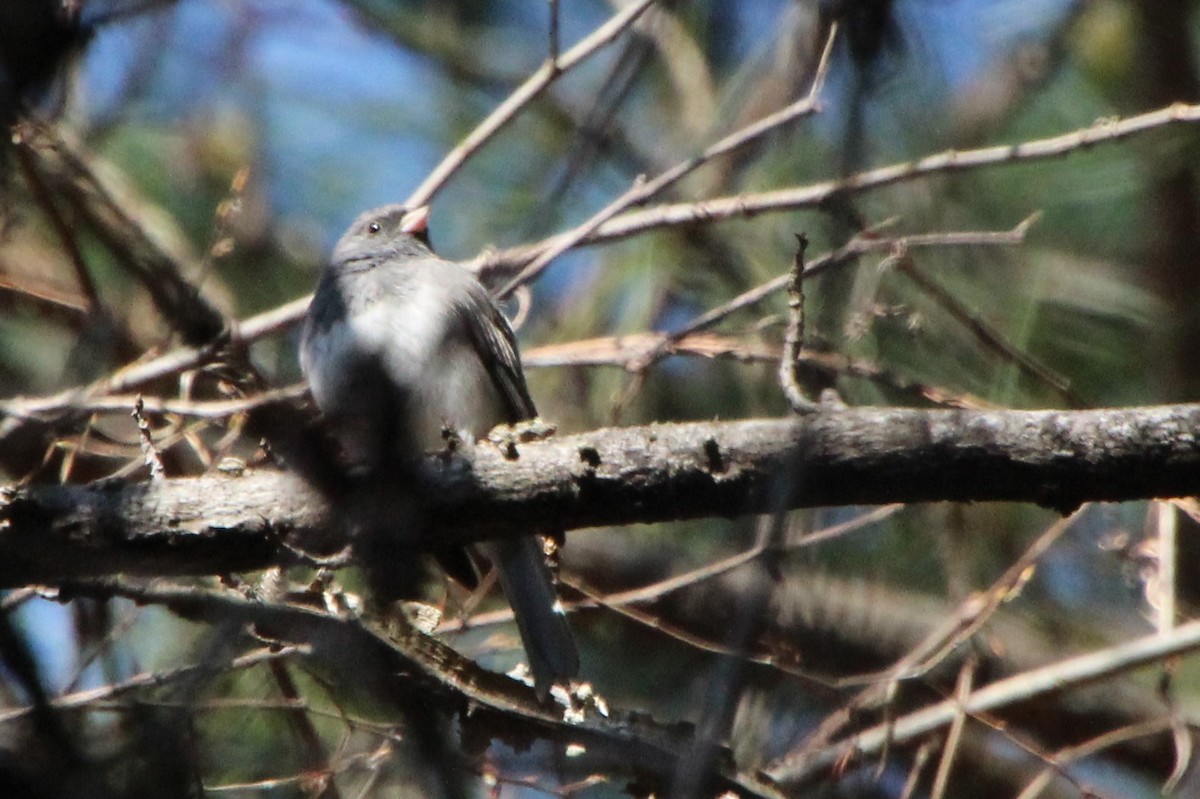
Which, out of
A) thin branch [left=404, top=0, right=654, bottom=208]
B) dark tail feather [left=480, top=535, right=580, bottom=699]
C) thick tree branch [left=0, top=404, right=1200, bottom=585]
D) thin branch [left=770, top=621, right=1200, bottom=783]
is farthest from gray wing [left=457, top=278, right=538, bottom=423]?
thick tree branch [left=0, top=404, right=1200, bottom=585]

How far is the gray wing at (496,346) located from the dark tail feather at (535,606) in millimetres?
427

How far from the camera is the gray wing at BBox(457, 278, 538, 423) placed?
3664mm

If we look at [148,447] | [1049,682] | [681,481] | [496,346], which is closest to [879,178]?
[681,481]

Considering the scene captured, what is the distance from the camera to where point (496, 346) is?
3680 mm

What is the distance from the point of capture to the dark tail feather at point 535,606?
119 inches

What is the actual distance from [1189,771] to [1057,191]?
1.75 m

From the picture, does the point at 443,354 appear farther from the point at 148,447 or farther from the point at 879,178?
the point at 879,178

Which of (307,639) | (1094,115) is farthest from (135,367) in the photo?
(1094,115)

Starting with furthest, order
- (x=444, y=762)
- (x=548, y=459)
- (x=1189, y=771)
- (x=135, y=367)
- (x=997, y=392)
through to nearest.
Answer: (x=1189, y=771), (x=997, y=392), (x=135, y=367), (x=548, y=459), (x=444, y=762)

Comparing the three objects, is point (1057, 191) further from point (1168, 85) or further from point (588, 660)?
point (588, 660)

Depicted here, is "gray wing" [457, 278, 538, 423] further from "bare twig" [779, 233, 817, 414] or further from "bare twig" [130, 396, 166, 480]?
"bare twig" [779, 233, 817, 414]

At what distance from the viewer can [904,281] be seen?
3.37 meters

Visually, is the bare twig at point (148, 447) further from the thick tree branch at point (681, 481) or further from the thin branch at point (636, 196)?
the thin branch at point (636, 196)

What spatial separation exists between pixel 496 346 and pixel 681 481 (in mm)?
1497
